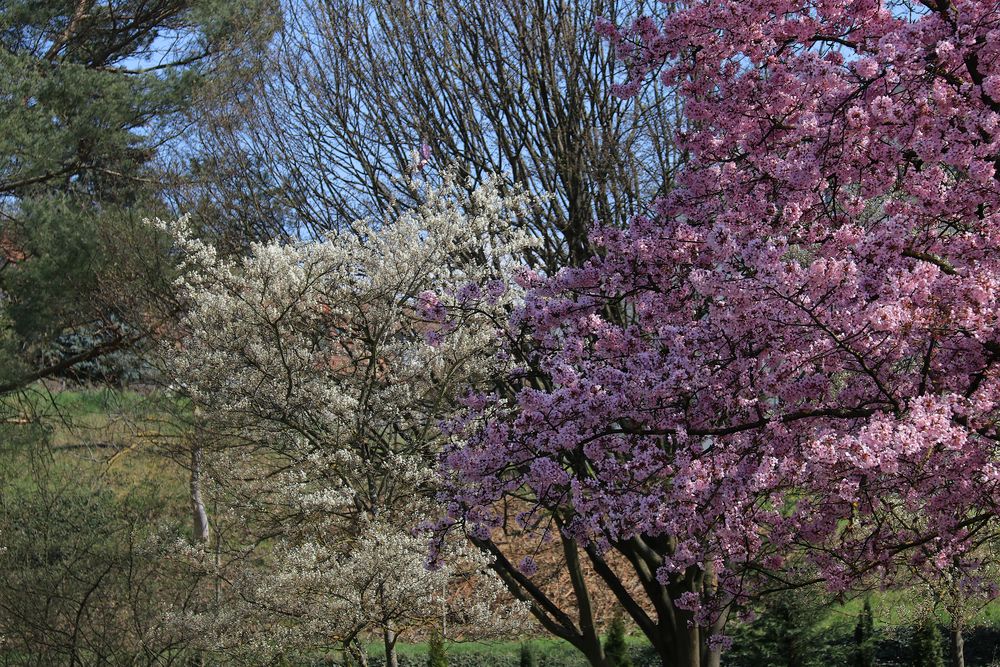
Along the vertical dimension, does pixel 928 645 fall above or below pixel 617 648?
below

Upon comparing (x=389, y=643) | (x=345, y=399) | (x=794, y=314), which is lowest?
(x=389, y=643)

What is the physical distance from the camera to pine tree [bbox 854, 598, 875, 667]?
13656 mm

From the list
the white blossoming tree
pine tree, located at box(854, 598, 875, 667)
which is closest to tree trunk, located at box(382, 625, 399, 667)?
the white blossoming tree

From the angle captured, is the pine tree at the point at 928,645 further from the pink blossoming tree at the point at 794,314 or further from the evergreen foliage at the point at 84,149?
the evergreen foliage at the point at 84,149

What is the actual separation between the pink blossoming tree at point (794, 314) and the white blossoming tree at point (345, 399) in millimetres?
2999

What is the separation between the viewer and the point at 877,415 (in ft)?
12.9

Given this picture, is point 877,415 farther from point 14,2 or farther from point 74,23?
point 74,23

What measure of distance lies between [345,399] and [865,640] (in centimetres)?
873

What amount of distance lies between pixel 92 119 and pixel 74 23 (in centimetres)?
238

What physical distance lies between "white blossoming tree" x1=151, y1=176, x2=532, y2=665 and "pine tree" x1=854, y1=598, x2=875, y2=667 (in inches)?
256

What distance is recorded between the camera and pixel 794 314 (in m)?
4.36

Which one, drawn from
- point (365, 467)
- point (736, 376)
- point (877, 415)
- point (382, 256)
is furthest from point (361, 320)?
point (877, 415)

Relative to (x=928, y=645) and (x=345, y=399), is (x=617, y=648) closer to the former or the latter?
(x=928, y=645)

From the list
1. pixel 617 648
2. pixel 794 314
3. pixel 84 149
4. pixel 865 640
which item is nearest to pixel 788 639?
pixel 865 640
